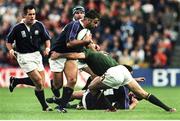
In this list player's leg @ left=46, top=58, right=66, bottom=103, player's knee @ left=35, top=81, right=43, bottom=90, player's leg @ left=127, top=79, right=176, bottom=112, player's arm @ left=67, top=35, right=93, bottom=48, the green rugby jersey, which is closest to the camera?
player's arm @ left=67, top=35, right=93, bottom=48

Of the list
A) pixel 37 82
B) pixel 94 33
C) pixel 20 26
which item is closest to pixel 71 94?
pixel 37 82

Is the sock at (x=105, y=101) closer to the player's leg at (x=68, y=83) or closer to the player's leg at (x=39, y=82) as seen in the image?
the player's leg at (x=68, y=83)

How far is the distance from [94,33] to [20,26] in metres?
14.5

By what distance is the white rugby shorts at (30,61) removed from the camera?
53.2 ft

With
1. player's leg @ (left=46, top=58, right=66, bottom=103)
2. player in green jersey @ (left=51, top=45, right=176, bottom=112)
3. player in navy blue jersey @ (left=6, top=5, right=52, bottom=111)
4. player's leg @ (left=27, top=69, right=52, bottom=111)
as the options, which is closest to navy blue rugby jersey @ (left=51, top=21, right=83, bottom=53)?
player in navy blue jersey @ (left=6, top=5, right=52, bottom=111)

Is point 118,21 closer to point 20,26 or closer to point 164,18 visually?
point 164,18

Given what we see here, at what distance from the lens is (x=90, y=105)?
54.7ft

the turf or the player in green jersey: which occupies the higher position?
the player in green jersey

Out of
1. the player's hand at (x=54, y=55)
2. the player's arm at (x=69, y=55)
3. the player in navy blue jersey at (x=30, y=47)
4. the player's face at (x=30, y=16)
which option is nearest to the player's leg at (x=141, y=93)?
the player's arm at (x=69, y=55)

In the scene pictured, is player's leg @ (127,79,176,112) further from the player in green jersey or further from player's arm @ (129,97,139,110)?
player's arm @ (129,97,139,110)

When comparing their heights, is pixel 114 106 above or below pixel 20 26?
below

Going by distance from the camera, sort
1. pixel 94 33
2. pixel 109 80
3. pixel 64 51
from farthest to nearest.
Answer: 1. pixel 94 33
2. pixel 64 51
3. pixel 109 80

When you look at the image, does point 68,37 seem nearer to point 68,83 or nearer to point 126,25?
point 68,83

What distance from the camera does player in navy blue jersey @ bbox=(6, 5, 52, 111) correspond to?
16188 millimetres
